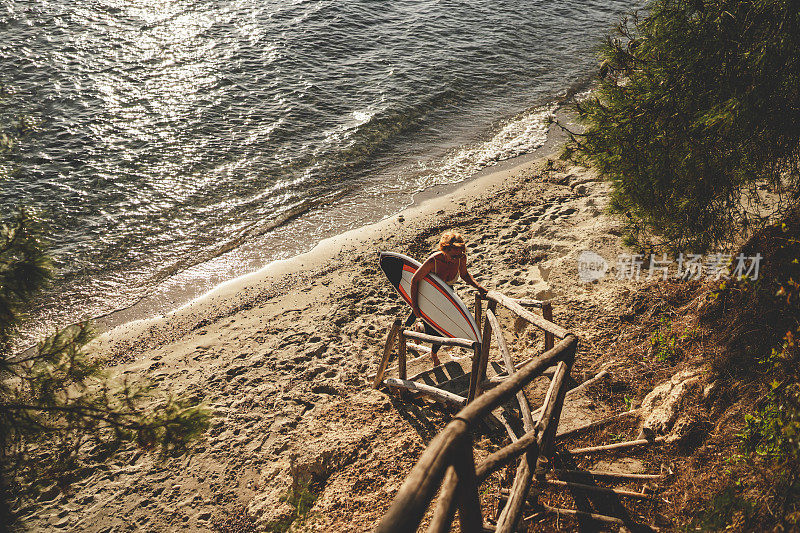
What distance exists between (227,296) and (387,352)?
5.25 m

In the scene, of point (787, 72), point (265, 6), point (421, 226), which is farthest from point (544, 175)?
point (265, 6)

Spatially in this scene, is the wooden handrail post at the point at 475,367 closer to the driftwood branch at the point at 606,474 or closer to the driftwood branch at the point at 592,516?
the driftwood branch at the point at 606,474

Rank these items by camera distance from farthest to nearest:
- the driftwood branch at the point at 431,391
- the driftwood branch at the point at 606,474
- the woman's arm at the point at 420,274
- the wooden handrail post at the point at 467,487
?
the woman's arm at the point at 420,274, the driftwood branch at the point at 431,391, the driftwood branch at the point at 606,474, the wooden handrail post at the point at 467,487

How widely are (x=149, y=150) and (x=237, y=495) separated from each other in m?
13.3

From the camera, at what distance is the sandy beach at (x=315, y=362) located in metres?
5.66

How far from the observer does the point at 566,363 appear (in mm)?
4590

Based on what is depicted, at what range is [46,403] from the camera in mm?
5105

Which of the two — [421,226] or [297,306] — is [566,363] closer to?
[297,306]

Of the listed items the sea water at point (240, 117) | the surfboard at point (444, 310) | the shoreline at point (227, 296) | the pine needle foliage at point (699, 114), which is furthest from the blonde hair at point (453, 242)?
the shoreline at point (227, 296)

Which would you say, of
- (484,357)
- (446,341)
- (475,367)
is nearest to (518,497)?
(475,367)

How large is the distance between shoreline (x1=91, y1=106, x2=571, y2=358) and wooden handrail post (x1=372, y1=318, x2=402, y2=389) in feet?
14.3

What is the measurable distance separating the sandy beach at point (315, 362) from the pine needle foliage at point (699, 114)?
1.90m

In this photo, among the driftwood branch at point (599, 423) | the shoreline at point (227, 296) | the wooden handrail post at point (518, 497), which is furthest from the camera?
the shoreline at point (227, 296)

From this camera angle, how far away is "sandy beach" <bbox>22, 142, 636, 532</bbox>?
5.66 m
